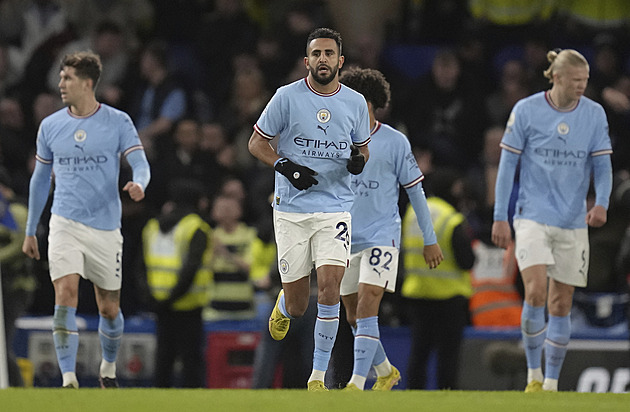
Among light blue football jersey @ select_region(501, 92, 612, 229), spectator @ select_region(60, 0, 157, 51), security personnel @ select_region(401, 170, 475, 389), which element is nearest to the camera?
light blue football jersey @ select_region(501, 92, 612, 229)

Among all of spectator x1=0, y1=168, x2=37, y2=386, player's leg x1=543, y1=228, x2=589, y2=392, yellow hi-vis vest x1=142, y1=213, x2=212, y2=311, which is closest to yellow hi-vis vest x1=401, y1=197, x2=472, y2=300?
player's leg x1=543, y1=228, x2=589, y2=392

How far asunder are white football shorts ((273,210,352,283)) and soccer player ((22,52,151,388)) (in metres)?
1.57

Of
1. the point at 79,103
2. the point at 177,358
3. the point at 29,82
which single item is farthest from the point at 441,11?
the point at 79,103

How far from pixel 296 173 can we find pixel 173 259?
462cm

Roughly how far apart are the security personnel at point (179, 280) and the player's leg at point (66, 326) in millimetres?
2843

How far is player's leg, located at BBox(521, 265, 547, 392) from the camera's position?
396 inches

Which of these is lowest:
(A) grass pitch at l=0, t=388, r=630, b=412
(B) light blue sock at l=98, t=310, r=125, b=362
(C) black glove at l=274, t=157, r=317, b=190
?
(B) light blue sock at l=98, t=310, r=125, b=362

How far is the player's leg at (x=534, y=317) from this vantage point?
10047mm

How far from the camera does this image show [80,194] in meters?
9.98

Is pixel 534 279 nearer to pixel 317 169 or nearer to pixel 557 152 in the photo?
pixel 557 152

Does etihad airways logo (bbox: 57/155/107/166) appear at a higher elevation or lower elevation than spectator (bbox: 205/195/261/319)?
higher

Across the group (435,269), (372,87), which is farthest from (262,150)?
(435,269)

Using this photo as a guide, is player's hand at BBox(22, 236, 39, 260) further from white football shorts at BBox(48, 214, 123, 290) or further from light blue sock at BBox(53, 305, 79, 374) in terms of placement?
light blue sock at BBox(53, 305, 79, 374)

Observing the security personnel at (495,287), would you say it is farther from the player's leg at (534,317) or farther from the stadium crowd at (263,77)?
the player's leg at (534,317)
